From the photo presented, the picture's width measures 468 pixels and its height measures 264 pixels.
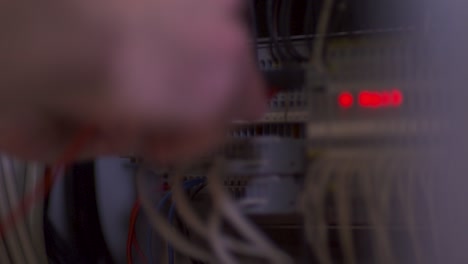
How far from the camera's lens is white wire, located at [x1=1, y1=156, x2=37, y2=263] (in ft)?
2.32

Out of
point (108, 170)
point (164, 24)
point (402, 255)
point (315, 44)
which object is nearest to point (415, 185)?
point (402, 255)

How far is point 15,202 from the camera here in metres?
0.70

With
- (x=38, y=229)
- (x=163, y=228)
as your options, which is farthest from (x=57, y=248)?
(x=163, y=228)

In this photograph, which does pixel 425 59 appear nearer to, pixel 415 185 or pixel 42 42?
pixel 415 185

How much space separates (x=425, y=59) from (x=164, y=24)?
11.1 inches

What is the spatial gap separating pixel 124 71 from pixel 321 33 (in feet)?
1.00

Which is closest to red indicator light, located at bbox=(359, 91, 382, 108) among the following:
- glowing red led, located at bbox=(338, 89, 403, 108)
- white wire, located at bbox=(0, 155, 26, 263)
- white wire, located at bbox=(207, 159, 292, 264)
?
glowing red led, located at bbox=(338, 89, 403, 108)

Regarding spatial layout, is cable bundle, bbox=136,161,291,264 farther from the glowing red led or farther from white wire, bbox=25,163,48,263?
white wire, bbox=25,163,48,263

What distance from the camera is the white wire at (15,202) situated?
0.71 meters

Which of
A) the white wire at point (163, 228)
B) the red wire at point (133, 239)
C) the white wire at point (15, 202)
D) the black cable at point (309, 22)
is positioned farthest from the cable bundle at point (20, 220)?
the black cable at point (309, 22)

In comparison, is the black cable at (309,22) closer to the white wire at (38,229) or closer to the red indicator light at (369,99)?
the red indicator light at (369,99)

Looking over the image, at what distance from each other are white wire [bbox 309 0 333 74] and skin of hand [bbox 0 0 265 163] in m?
0.16

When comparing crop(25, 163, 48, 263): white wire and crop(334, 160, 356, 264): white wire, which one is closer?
crop(334, 160, 356, 264): white wire

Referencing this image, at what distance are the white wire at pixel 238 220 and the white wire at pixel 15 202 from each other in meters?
0.41
